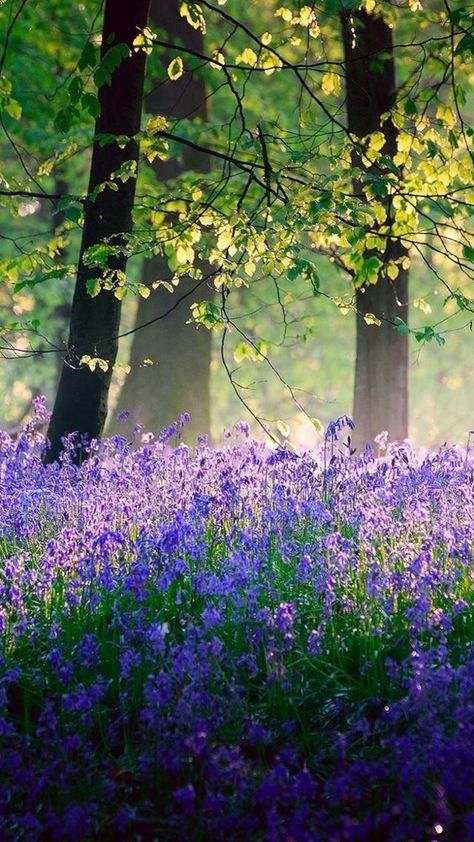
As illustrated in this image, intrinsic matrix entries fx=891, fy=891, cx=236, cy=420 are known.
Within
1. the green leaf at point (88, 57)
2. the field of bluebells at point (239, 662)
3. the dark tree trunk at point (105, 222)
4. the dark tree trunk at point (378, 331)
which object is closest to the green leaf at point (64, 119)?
the green leaf at point (88, 57)

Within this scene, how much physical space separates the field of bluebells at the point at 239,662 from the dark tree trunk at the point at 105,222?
6.64ft

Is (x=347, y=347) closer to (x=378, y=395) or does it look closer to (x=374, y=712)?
(x=378, y=395)

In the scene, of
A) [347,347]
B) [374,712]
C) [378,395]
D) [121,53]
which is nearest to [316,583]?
[374,712]

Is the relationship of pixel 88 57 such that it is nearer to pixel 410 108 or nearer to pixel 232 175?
pixel 232 175

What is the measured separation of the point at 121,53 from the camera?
19.6 feet

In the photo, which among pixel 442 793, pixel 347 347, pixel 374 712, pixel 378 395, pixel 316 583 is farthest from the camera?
pixel 347 347

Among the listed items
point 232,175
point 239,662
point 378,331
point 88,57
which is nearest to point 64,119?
point 88,57

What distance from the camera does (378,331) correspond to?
11891 mm

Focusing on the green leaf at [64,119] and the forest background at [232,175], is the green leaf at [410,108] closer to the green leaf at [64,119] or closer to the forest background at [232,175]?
the forest background at [232,175]

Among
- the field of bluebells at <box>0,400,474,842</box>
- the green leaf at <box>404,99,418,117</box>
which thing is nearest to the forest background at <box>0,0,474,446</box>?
the green leaf at <box>404,99,418,117</box>

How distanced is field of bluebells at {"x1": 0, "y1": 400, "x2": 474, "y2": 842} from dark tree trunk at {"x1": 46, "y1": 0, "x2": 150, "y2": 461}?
2.02 meters

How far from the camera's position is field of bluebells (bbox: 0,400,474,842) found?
318 cm

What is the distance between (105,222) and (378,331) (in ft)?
16.7

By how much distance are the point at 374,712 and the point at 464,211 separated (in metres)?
5.85
